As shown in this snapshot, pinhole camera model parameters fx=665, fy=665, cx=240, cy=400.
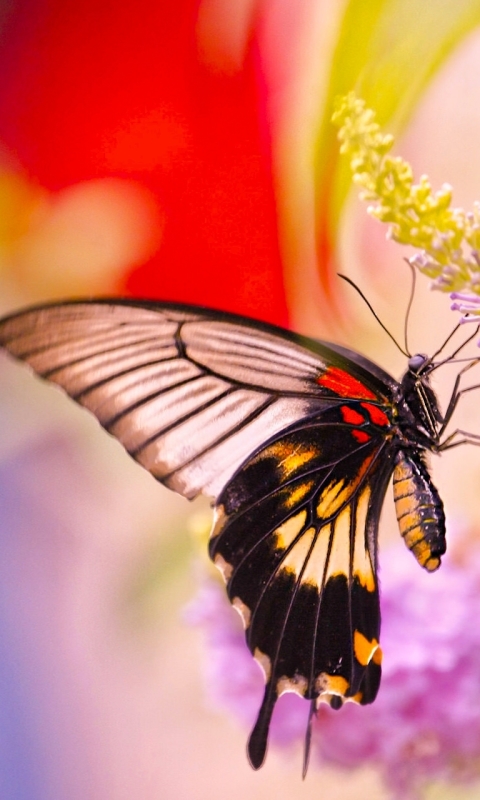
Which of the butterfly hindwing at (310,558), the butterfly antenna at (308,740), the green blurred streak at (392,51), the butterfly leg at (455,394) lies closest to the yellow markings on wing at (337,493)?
the butterfly hindwing at (310,558)

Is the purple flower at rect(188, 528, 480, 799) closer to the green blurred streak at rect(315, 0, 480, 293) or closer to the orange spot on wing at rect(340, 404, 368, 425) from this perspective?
the orange spot on wing at rect(340, 404, 368, 425)

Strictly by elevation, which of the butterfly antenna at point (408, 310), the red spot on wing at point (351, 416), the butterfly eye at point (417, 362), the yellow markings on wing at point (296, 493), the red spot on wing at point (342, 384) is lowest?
the yellow markings on wing at point (296, 493)

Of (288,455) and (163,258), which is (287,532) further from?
(163,258)

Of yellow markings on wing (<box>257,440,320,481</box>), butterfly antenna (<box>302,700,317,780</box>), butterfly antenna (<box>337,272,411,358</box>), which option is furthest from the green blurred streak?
butterfly antenna (<box>302,700,317,780</box>)

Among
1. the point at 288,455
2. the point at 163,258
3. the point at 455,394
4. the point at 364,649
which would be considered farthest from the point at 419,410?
the point at 163,258

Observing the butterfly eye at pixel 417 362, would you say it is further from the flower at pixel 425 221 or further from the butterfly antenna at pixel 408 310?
the flower at pixel 425 221

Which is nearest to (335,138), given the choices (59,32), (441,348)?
(441,348)
